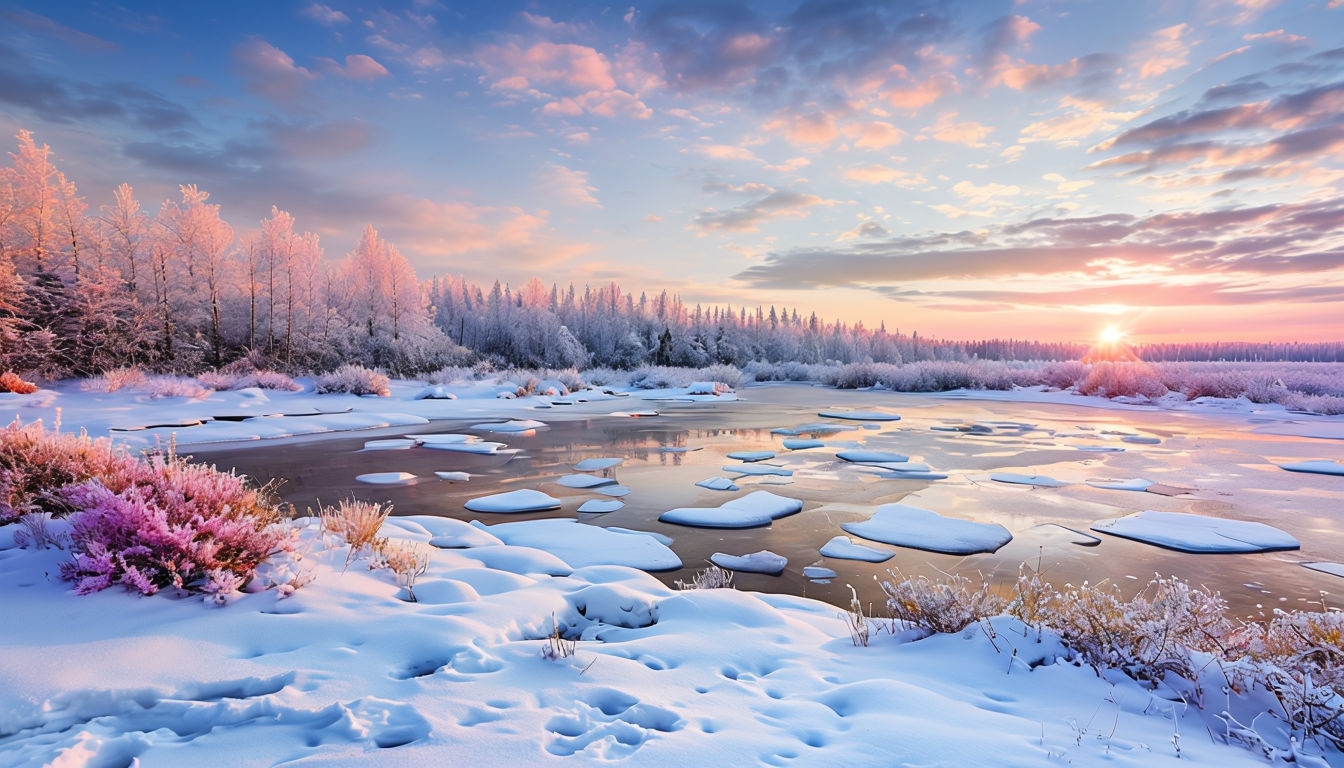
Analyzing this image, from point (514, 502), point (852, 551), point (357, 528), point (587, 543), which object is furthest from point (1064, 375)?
point (357, 528)

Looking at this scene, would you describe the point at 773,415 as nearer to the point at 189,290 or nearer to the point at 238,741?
the point at 238,741

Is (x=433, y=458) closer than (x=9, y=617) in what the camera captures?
No

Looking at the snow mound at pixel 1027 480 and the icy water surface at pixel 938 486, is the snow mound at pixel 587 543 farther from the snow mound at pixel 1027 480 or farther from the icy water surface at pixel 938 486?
the snow mound at pixel 1027 480

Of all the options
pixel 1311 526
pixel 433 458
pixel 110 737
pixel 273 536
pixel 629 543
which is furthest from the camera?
pixel 433 458

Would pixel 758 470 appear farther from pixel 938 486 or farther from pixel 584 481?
pixel 584 481

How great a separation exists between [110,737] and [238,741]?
49 cm

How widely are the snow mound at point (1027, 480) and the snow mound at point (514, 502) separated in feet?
24.3

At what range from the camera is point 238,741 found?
2408mm

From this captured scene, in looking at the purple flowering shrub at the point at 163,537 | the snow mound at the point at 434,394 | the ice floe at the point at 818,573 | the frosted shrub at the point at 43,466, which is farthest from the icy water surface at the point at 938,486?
the snow mound at the point at 434,394

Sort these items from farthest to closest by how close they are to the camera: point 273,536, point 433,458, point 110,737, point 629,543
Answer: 1. point 433,458
2. point 629,543
3. point 273,536
4. point 110,737

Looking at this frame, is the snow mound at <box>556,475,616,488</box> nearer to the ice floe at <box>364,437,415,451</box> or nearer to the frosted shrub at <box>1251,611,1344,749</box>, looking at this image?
the ice floe at <box>364,437,415,451</box>

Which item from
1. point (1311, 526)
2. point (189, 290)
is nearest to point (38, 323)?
point (189, 290)

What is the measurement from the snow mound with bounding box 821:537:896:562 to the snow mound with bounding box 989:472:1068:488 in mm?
4713

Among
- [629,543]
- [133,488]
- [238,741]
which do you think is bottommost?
[629,543]
